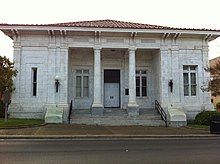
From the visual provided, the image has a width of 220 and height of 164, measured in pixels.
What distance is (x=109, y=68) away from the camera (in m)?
29.9

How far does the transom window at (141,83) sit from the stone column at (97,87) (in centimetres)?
443

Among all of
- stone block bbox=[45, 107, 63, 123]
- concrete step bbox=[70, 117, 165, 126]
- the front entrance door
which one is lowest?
concrete step bbox=[70, 117, 165, 126]

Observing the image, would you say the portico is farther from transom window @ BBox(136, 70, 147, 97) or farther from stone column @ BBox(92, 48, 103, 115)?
transom window @ BBox(136, 70, 147, 97)

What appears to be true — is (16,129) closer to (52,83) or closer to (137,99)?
(52,83)

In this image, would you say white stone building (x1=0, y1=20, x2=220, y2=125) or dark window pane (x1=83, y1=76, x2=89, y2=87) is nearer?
white stone building (x1=0, y1=20, x2=220, y2=125)

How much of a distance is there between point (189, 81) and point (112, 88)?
6.98m

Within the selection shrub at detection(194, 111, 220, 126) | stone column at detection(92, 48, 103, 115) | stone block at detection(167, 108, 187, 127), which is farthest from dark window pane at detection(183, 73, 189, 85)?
stone column at detection(92, 48, 103, 115)

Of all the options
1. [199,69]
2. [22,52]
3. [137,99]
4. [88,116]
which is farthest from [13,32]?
[199,69]

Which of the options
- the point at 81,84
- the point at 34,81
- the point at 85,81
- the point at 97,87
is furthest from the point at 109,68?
the point at 34,81

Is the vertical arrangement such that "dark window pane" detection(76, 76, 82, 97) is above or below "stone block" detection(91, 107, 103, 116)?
above

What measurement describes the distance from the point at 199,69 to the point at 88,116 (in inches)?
424

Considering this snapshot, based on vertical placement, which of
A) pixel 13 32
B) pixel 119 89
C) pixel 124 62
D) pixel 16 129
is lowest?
pixel 16 129

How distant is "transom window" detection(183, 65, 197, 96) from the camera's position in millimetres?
28922

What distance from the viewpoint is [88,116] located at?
85.0ft
